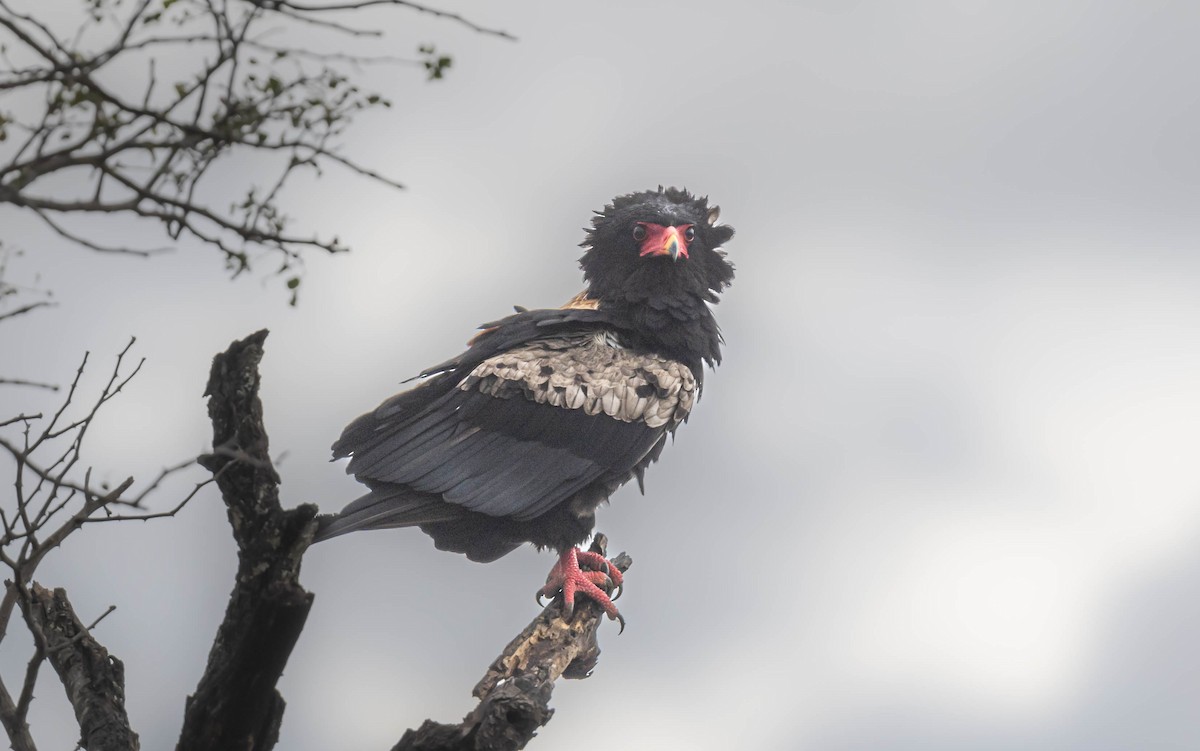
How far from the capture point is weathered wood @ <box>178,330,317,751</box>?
161 inches

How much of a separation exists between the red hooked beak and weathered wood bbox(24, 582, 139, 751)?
4.05 m

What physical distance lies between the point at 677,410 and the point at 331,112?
4.20 meters

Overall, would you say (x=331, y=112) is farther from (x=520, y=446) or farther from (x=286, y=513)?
(x=520, y=446)

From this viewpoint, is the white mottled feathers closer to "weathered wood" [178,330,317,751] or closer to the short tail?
the short tail

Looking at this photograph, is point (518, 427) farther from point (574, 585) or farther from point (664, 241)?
point (664, 241)

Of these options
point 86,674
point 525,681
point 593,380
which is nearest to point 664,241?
point 593,380

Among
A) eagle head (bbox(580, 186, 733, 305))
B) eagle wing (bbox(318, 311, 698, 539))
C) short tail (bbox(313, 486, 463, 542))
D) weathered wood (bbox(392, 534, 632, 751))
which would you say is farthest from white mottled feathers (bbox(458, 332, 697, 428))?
weathered wood (bbox(392, 534, 632, 751))

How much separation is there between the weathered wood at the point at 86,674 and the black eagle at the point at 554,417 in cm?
127

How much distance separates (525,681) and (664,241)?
3.23 meters

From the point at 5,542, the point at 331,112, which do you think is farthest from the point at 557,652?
the point at 331,112

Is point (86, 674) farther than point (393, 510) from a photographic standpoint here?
No

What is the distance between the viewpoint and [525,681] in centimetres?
613

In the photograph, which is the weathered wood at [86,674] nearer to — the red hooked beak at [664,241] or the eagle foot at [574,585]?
the eagle foot at [574,585]

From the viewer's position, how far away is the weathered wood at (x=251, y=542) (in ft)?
Result: 13.5
